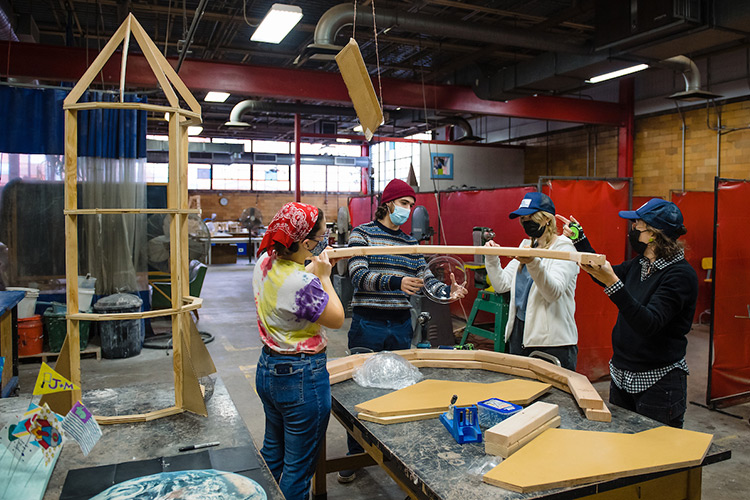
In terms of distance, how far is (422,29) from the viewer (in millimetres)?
6207

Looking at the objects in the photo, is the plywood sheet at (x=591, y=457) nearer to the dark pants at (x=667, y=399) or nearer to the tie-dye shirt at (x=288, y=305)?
the dark pants at (x=667, y=399)

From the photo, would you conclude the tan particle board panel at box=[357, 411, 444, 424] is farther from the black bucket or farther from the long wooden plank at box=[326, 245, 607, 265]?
the black bucket

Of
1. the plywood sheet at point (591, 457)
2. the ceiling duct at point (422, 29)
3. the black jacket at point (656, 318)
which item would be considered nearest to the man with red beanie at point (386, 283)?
the black jacket at point (656, 318)

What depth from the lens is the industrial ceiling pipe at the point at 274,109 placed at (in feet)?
36.8

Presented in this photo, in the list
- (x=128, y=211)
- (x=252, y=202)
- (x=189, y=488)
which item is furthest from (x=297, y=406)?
(x=252, y=202)

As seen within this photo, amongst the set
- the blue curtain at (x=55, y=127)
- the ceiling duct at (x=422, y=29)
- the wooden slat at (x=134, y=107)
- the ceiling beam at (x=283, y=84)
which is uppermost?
the ceiling duct at (x=422, y=29)

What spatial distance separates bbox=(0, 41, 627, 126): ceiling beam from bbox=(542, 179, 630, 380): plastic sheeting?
2901mm

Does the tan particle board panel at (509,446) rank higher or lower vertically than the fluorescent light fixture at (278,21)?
lower

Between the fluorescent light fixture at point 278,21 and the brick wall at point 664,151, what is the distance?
6.23 m

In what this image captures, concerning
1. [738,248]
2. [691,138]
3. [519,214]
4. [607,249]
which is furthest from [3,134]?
[691,138]

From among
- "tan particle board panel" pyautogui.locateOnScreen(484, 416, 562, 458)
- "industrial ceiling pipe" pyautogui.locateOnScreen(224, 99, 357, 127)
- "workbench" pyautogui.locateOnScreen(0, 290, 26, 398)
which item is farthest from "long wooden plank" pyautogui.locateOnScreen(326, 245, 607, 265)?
"industrial ceiling pipe" pyautogui.locateOnScreen(224, 99, 357, 127)

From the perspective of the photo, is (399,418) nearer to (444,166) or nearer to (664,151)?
(664,151)

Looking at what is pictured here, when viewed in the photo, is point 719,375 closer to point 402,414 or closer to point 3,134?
point 402,414

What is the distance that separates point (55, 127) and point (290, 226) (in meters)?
5.04
